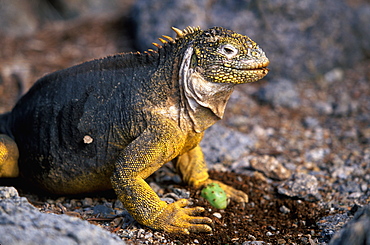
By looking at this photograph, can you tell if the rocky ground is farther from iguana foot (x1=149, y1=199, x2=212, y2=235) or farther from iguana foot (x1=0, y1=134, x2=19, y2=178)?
iguana foot (x1=0, y1=134, x2=19, y2=178)

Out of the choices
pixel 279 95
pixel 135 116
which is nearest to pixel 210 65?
pixel 135 116

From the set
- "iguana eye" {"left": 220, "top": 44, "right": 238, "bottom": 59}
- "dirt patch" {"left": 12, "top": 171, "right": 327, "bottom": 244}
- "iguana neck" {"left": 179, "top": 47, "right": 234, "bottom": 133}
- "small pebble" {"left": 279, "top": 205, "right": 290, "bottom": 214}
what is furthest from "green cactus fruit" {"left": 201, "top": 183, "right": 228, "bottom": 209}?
"iguana eye" {"left": 220, "top": 44, "right": 238, "bottom": 59}

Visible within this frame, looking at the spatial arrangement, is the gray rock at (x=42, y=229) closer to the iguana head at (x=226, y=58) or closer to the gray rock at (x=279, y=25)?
the iguana head at (x=226, y=58)

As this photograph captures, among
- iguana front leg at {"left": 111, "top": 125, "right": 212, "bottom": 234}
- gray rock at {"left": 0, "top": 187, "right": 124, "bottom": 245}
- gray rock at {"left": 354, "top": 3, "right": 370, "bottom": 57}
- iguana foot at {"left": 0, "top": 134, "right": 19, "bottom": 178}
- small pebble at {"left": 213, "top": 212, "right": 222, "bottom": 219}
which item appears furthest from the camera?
gray rock at {"left": 354, "top": 3, "right": 370, "bottom": 57}

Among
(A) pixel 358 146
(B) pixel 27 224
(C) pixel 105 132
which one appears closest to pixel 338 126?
(A) pixel 358 146

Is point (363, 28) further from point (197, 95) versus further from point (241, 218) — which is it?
point (197, 95)
